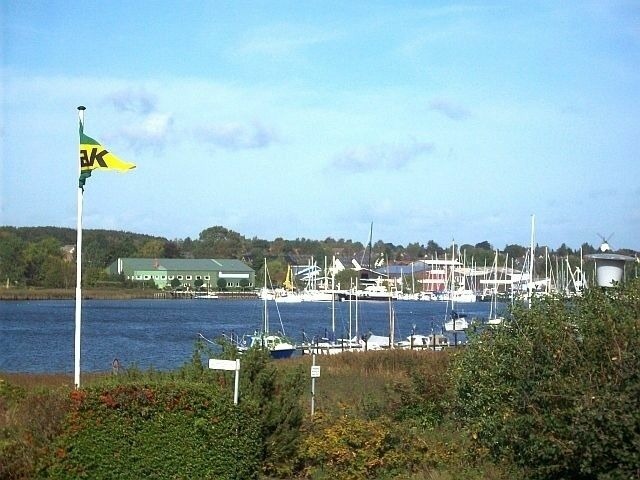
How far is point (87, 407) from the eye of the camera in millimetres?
13055

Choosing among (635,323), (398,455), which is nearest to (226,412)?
(398,455)

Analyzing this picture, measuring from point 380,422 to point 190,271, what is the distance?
6361 inches

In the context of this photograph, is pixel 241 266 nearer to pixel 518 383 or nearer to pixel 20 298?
pixel 20 298

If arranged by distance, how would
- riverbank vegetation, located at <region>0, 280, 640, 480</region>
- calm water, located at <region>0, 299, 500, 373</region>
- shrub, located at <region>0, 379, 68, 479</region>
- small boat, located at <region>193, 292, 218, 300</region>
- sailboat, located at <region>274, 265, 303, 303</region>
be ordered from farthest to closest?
small boat, located at <region>193, 292, 218, 300</region> < sailboat, located at <region>274, 265, 303, 303</region> < calm water, located at <region>0, 299, 500, 373</region> < shrub, located at <region>0, 379, 68, 479</region> < riverbank vegetation, located at <region>0, 280, 640, 480</region>

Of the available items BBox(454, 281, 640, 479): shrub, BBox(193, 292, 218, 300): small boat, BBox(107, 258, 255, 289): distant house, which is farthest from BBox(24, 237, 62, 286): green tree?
BBox(454, 281, 640, 479): shrub

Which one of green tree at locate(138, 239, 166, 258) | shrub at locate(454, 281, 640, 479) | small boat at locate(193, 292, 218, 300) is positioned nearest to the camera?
shrub at locate(454, 281, 640, 479)

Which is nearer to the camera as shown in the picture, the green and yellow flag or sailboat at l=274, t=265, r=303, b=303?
the green and yellow flag

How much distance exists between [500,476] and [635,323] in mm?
2724

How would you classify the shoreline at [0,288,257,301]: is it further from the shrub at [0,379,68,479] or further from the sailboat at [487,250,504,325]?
the shrub at [0,379,68,479]

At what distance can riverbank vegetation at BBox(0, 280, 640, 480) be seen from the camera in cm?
1166

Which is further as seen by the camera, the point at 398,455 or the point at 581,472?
the point at 398,455

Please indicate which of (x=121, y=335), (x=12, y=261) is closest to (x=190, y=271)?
(x=12, y=261)

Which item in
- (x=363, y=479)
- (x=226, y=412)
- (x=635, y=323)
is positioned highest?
(x=635, y=323)

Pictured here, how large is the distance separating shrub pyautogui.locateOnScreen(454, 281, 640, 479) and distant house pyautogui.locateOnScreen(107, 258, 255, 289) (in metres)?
154
